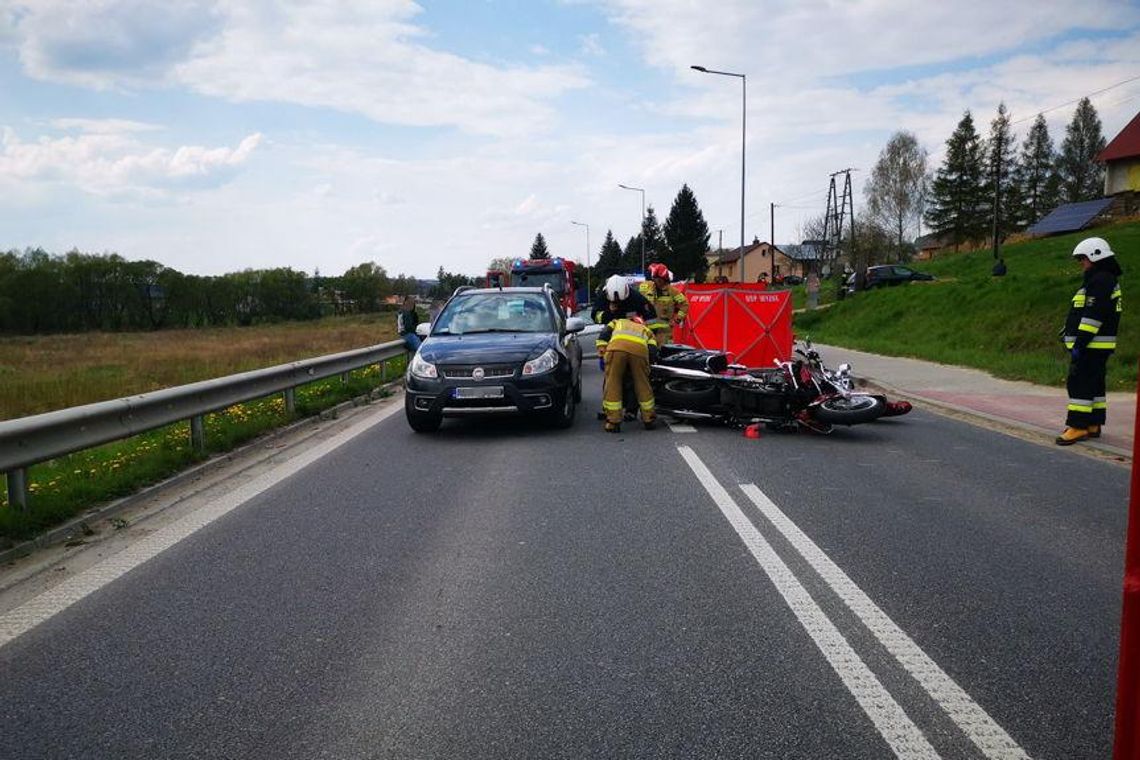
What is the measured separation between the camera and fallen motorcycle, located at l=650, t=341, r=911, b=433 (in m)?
9.74

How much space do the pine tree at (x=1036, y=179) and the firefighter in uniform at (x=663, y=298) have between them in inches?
2695

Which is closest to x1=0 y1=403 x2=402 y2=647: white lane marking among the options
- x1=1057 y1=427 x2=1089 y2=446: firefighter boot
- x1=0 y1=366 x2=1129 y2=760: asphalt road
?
x1=0 y1=366 x2=1129 y2=760: asphalt road

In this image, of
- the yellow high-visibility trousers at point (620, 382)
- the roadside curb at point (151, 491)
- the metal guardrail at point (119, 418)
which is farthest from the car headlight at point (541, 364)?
the metal guardrail at point (119, 418)

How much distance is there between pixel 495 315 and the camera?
444 inches

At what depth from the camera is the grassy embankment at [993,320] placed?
1667cm

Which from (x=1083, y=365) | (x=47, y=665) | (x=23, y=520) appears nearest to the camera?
(x=47, y=665)

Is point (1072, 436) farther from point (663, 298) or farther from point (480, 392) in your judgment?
point (480, 392)

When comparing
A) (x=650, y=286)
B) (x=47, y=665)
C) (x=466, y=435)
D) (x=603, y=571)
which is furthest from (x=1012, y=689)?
(x=650, y=286)

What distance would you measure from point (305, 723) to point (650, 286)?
10.1m

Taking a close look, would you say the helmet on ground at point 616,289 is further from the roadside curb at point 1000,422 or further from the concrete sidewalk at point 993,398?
the concrete sidewalk at point 993,398

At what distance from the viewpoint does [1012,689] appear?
10.9 ft

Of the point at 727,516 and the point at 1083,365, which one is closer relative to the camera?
the point at 727,516

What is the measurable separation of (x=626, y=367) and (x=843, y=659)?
21.8ft

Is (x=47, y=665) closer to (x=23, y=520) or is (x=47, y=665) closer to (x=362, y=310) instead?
(x=23, y=520)
